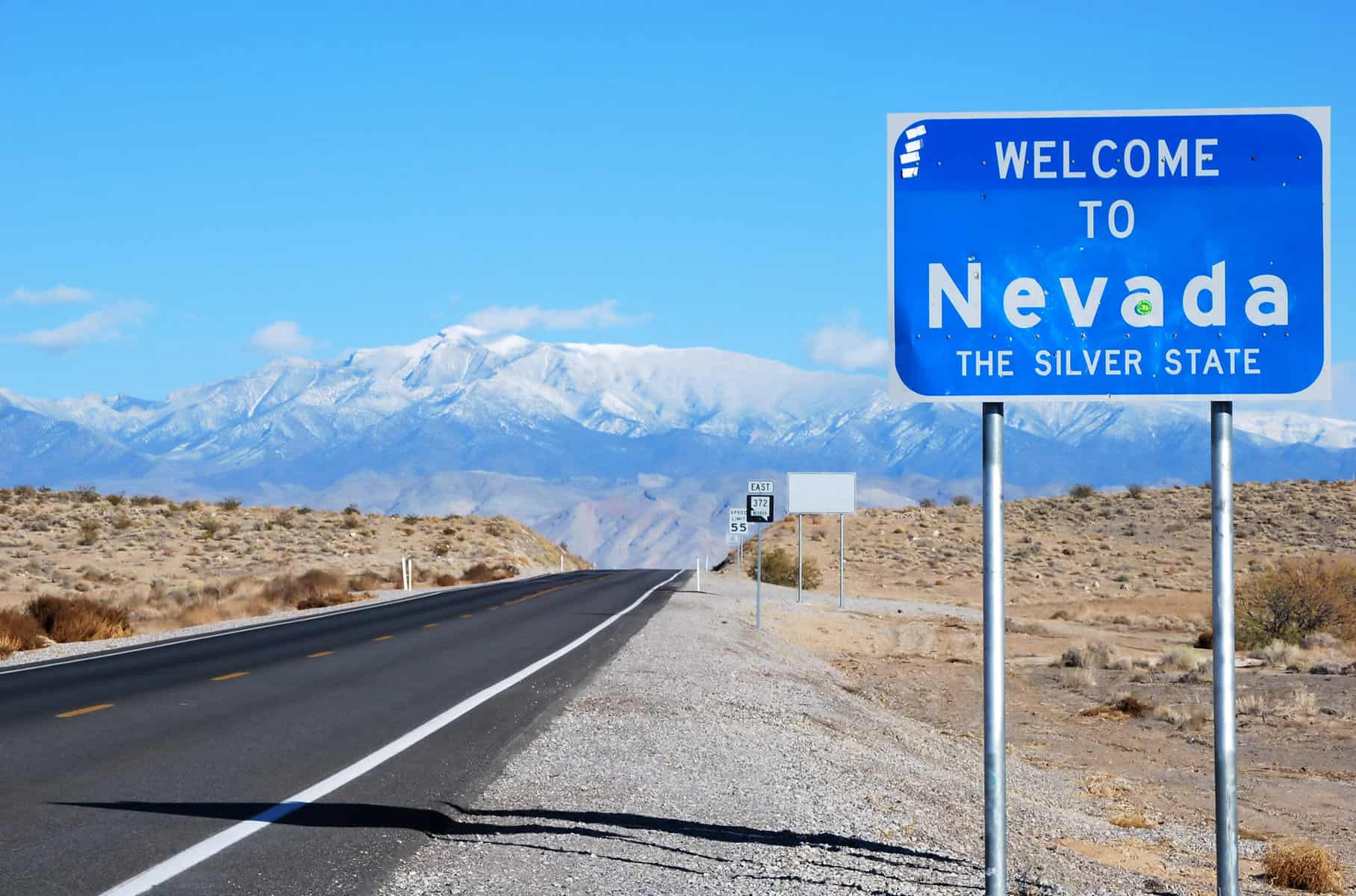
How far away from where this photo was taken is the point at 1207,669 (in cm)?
2772

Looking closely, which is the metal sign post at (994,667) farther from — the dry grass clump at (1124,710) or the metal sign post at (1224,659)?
the dry grass clump at (1124,710)

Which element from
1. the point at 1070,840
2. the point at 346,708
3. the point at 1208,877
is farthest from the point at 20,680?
the point at 1208,877

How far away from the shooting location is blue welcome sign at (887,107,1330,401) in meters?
5.59

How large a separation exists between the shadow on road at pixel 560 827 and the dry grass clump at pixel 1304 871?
109 inches

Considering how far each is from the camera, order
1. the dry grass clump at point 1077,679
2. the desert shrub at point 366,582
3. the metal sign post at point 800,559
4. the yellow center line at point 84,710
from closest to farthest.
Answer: the yellow center line at point 84,710, the dry grass clump at point 1077,679, the metal sign post at point 800,559, the desert shrub at point 366,582

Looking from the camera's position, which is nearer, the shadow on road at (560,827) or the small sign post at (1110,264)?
the small sign post at (1110,264)

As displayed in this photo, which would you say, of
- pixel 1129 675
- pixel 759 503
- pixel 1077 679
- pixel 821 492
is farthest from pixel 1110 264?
pixel 821 492

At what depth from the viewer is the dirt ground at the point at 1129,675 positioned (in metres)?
14.7

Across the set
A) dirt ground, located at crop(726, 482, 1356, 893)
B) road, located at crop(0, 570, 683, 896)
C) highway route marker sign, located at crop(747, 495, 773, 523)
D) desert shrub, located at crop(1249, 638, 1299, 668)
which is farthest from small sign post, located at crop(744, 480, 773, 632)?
desert shrub, located at crop(1249, 638, 1299, 668)

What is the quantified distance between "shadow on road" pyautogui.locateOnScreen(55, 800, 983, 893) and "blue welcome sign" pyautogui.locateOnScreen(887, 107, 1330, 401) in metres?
3.26

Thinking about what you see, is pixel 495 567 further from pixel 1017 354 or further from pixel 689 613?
pixel 1017 354

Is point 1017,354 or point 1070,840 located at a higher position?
point 1017,354

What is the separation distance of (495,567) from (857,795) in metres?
57.7

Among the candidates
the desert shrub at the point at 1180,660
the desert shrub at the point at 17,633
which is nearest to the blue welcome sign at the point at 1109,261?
the desert shrub at the point at 17,633
